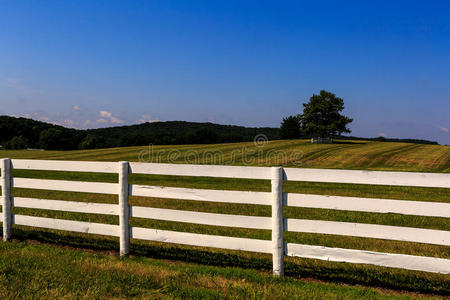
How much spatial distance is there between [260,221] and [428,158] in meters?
39.8

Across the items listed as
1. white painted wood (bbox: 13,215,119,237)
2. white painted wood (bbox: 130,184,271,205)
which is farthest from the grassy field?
white painted wood (bbox: 130,184,271,205)

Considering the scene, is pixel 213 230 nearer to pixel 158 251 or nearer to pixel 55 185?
pixel 158 251

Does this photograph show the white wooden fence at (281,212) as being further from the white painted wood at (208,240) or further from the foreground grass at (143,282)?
the foreground grass at (143,282)

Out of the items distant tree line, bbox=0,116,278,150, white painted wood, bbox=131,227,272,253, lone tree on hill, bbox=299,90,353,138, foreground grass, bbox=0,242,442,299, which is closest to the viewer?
foreground grass, bbox=0,242,442,299

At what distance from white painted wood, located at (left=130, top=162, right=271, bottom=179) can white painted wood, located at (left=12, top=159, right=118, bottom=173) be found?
0.61 metres

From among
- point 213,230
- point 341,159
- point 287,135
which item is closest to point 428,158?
point 341,159

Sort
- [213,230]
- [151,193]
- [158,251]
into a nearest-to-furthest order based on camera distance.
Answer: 1. [151,193]
2. [158,251]
3. [213,230]

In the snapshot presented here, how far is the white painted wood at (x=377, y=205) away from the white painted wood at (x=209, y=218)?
559 millimetres

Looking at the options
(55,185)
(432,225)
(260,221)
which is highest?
(55,185)

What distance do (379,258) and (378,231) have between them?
0.39 metres

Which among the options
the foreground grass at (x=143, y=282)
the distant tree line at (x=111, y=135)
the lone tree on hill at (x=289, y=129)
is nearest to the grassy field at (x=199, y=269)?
the foreground grass at (x=143, y=282)

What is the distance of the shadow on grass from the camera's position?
5.25 meters

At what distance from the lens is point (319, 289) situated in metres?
4.71

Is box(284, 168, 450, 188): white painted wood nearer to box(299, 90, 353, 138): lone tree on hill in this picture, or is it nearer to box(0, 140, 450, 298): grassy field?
box(0, 140, 450, 298): grassy field
